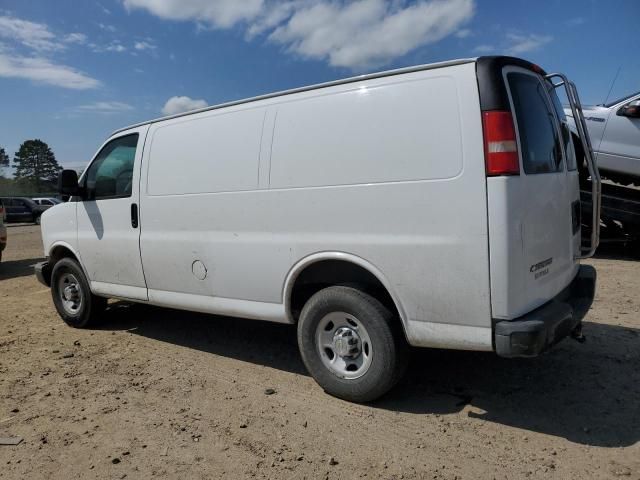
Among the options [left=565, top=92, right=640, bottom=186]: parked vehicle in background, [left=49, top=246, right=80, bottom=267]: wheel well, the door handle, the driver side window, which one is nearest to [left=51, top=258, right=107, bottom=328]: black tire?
[left=49, top=246, right=80, bottom=267]: wheel well

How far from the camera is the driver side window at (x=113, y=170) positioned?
5.04 meters

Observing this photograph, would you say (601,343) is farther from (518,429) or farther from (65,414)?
(65,414)

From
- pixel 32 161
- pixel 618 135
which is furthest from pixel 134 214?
pixel 32 161

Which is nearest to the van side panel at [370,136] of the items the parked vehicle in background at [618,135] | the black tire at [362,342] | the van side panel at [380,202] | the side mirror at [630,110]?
the van side panel at [380,202]

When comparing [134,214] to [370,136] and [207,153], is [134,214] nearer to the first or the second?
[207,153]

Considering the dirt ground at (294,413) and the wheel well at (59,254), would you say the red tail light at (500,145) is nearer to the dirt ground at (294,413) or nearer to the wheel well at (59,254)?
the dirt ground at (294,413)

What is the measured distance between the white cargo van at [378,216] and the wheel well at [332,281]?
0.05 feet

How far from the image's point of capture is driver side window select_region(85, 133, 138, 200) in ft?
16.5

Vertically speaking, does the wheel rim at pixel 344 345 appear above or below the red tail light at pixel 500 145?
below

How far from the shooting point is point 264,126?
13.0 ft

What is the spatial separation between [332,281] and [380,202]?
81 centimetres

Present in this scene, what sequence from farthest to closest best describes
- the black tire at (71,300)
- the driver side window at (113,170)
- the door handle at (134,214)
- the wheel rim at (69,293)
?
the wheel rim at (69,293) < the black tire at (71,300) < the driver side window at (113,170) < the door handle at (134,214)

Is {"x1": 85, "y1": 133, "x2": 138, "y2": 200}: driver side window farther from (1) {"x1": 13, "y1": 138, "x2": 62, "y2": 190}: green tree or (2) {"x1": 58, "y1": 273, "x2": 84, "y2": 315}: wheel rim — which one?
(1) {"x1": 13, "y1": 138, "x2": 62, "y2": 190}: green tree

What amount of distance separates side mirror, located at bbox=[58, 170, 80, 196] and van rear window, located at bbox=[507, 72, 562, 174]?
4.42m
